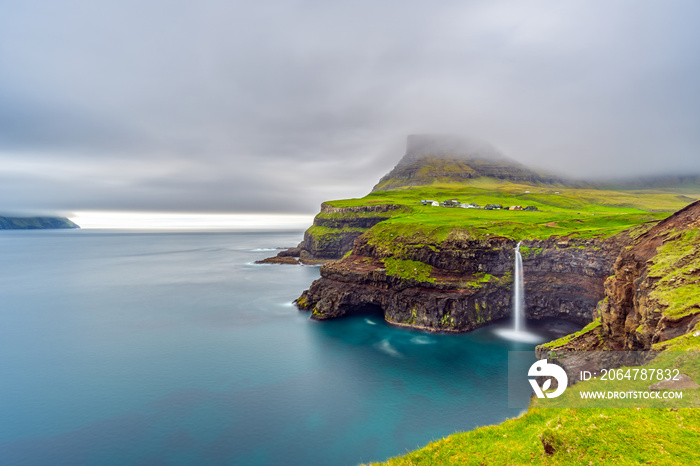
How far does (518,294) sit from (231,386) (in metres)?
53.6

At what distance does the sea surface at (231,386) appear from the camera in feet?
97.1

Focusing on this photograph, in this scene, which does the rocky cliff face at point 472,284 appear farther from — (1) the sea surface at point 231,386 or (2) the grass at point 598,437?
(2) the grass at point 598,437

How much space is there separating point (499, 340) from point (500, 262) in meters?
16.9

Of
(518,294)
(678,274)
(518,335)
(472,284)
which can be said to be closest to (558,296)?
(518,294)

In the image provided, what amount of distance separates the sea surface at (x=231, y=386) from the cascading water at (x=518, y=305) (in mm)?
3014

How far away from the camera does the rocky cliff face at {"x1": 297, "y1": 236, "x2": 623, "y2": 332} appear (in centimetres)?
5634

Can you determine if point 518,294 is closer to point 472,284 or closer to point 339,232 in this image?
point 472,284

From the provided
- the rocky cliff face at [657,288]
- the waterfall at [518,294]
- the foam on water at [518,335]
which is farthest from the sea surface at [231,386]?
the rocky cliff face at [657,288]

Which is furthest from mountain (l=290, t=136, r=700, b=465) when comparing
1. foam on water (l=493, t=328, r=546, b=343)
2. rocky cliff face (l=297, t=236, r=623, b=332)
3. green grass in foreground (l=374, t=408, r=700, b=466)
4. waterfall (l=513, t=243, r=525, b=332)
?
foam on water (l=493, t=328, r=546, b=343)

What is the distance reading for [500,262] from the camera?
63594 millimetres

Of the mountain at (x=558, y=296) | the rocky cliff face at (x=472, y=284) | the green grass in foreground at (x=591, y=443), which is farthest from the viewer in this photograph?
the rocky cliff face at (x=472, y=284)

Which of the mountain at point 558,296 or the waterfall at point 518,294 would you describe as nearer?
the mountain at point 558,296

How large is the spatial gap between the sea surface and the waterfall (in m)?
3.47

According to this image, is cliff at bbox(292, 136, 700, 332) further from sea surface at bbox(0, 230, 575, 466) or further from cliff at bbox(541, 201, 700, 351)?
cliff at bbox(541, 201, 700, 351)
